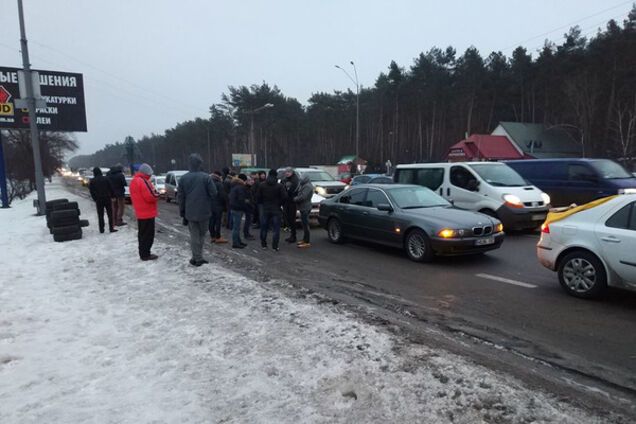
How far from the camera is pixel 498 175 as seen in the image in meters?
11.5

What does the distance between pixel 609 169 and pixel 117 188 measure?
14208 mm

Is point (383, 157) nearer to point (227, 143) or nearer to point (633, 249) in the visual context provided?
point (227, 143)

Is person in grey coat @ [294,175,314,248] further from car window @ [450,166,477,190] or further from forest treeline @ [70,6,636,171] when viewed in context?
forest treeline @ [70,6,636,171]

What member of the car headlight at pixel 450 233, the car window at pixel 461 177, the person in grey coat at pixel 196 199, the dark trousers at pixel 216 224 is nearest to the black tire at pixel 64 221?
the dark trousers at pixel 216 224

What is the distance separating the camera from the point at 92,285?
671 cm

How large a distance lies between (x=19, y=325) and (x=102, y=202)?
7.52 m

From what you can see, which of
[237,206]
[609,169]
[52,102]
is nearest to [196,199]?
[237,206]

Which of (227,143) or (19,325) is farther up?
(227,143)

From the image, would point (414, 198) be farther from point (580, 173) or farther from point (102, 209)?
point (102, 209)

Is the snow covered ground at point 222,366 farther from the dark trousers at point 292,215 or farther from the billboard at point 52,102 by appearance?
the billboard at point 52,102

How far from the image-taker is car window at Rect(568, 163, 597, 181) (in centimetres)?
1185

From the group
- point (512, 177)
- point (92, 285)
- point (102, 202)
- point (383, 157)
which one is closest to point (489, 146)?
point (383, 157)

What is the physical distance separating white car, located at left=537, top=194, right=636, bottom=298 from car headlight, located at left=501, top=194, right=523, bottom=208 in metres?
4.65

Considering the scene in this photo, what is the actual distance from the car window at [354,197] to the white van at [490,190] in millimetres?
2769
